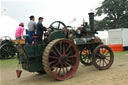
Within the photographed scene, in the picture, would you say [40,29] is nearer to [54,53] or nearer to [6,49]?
[54,53]

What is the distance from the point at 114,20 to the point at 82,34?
31.6 meters

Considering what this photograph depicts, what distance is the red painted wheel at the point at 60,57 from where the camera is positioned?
505cm

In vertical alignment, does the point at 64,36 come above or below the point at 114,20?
below

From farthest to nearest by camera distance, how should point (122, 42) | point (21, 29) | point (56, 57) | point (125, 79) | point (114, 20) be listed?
point (114, 20)
point (122, 42)
point (21, 29)
point (56, 57)
point (125, 79)

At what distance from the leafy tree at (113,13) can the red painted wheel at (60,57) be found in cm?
3085

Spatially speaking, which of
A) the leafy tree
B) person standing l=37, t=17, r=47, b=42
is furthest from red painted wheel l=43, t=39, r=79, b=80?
the leafy tree

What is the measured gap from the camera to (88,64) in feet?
25.1

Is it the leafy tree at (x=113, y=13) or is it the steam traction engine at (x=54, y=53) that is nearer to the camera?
the steam traction engine at (x=54, y=53)

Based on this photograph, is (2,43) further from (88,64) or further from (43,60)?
(43,60)

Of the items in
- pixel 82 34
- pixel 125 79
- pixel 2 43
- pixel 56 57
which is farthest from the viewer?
pixel 2 43

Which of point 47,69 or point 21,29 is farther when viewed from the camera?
point 21,29

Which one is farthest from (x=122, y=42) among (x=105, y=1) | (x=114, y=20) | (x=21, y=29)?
(x=105, y=1)

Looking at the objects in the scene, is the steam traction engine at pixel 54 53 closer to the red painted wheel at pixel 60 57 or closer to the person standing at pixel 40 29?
the red painted wheel at pixel 60 57

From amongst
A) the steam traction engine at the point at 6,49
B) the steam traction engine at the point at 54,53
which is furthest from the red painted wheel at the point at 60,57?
the steam traction engine at the point at 6,49
